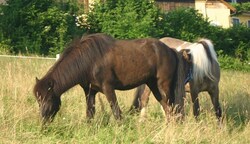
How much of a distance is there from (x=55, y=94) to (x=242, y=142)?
290 cm

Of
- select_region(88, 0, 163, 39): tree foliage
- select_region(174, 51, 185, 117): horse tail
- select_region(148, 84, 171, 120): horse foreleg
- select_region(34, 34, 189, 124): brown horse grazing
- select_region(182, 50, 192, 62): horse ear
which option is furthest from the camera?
select_region(88, 0, 163, 39): tree foliage

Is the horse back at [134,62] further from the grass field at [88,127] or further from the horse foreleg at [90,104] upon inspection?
the grass field at [88,127]

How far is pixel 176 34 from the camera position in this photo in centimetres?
2395

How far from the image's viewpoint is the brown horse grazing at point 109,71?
6.91 meters

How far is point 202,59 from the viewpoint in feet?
30.3

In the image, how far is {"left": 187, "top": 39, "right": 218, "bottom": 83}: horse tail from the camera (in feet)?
30.2

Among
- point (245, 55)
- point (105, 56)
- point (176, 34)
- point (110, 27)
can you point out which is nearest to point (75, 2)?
point (110, 27)

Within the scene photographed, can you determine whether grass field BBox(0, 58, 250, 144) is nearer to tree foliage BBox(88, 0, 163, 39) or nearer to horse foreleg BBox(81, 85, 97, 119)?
horse foreleg BBox(81, 85, 97, 119)

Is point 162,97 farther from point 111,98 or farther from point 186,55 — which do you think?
point 186,55

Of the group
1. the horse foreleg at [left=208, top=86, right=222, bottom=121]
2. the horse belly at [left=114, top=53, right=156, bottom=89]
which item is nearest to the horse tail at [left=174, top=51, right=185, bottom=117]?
the horse belly at [left=114, top=53, right=156, bottom=89]

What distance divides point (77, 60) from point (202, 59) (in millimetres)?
2954

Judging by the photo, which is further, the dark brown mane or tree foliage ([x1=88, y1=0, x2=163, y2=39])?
tree foliage ([x1=88, y1=0, x2=163, y2=39])

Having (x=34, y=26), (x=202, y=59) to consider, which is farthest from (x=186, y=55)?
(x=34, y=26)

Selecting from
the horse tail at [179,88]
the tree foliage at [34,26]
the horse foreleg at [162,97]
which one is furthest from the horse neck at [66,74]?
the tree foliage at [34,26]
